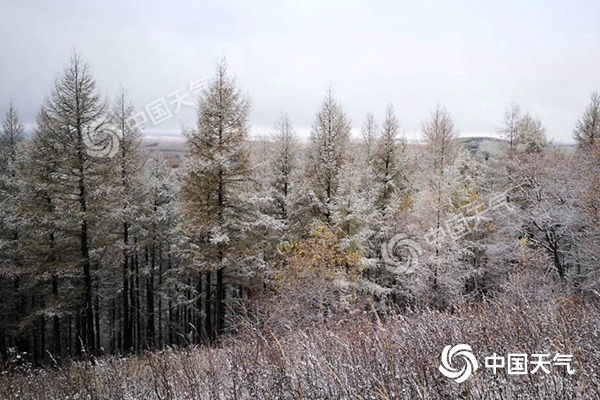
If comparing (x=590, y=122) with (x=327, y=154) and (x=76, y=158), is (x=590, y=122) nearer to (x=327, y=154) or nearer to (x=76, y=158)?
(x=327, y=154)

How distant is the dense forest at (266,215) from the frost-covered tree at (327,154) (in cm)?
6

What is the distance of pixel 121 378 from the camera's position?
4.37m

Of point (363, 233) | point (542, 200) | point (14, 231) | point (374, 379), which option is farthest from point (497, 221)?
point (14, 231)

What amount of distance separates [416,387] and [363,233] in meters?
13.3

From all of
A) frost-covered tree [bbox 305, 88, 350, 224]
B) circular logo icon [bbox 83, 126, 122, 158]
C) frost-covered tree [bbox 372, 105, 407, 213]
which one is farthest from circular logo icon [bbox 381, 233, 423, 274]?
circular logo icon [bbox 83, 126, 122, 158]

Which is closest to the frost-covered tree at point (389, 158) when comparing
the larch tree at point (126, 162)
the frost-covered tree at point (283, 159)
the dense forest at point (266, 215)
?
the dense forest at point (266, 215)

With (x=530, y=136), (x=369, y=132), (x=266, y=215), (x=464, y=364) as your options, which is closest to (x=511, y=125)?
(x=530, y=136)

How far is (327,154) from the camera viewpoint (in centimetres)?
1711

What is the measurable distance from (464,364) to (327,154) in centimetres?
1464

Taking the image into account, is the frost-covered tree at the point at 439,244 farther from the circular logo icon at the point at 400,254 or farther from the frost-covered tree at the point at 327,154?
the frost-covered tree at the point at 327,154

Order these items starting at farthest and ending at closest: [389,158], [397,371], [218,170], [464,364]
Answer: [389,158] < [218,170] < [397,371] < [464,364]

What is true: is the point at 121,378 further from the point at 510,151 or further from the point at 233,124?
the point at 510,151

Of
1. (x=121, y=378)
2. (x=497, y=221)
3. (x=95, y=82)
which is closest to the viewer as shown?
(x=121, y=378)

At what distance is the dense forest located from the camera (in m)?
13.7
